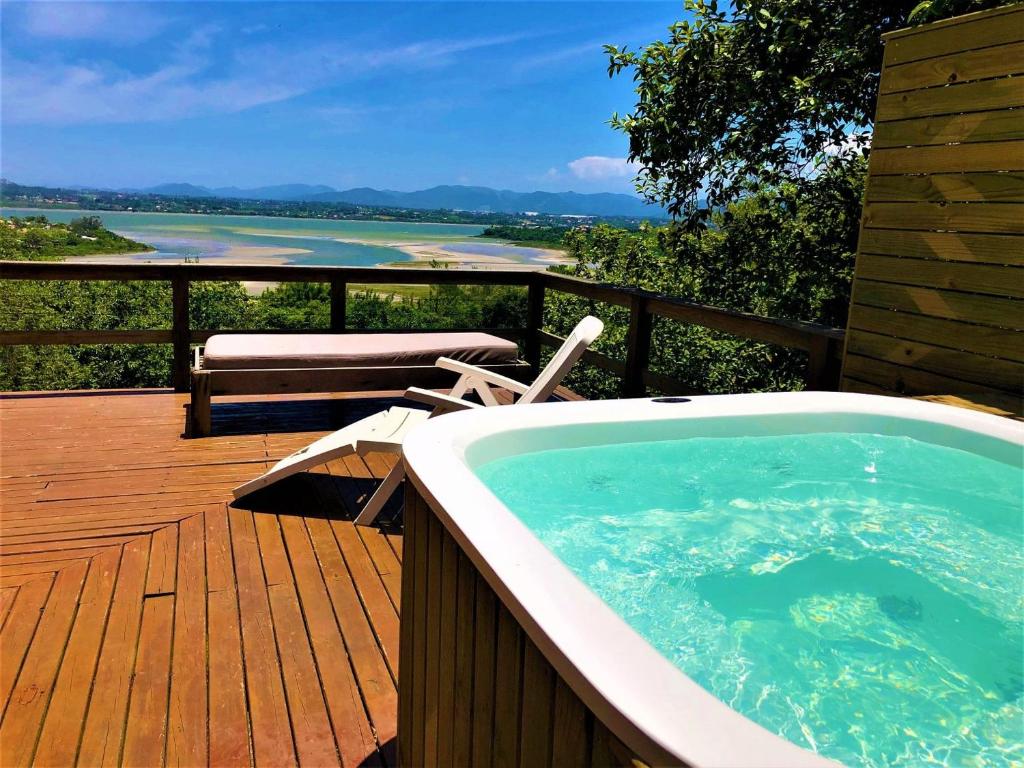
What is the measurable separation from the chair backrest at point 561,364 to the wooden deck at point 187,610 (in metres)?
0.79

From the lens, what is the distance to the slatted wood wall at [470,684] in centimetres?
93

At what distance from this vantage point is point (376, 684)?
74.8 inches

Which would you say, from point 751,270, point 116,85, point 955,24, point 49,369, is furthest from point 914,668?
point 116,85

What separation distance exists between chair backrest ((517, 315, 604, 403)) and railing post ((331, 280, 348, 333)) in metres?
2.33

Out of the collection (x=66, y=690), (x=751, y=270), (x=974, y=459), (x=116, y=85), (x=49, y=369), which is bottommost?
(x=49, y=369)

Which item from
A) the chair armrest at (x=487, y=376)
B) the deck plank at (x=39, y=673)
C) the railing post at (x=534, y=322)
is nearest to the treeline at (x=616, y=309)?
the railing post at (x=534, y=322)

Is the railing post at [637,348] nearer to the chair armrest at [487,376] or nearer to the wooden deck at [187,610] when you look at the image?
the chair armrest at [487,376]

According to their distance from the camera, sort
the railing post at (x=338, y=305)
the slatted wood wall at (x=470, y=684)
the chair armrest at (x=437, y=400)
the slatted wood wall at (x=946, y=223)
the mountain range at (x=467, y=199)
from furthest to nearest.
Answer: the mountain range at (x=467, y=199) → the railing post at (x=338, y=305) → the chair armrest at (x=437, y=400) → the slatted wood wall at (x=946, y=223) → the slatted wood wall at (x=470, y=684)

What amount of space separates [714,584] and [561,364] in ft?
4.72

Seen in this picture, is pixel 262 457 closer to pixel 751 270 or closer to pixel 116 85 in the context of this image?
pixel 751 270

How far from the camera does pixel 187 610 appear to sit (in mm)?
2232

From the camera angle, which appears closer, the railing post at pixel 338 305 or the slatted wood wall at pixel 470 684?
the slatted wood wall at pixel 470 684

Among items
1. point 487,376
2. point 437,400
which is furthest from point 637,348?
point 437,400

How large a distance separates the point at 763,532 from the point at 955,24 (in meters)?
2.05
